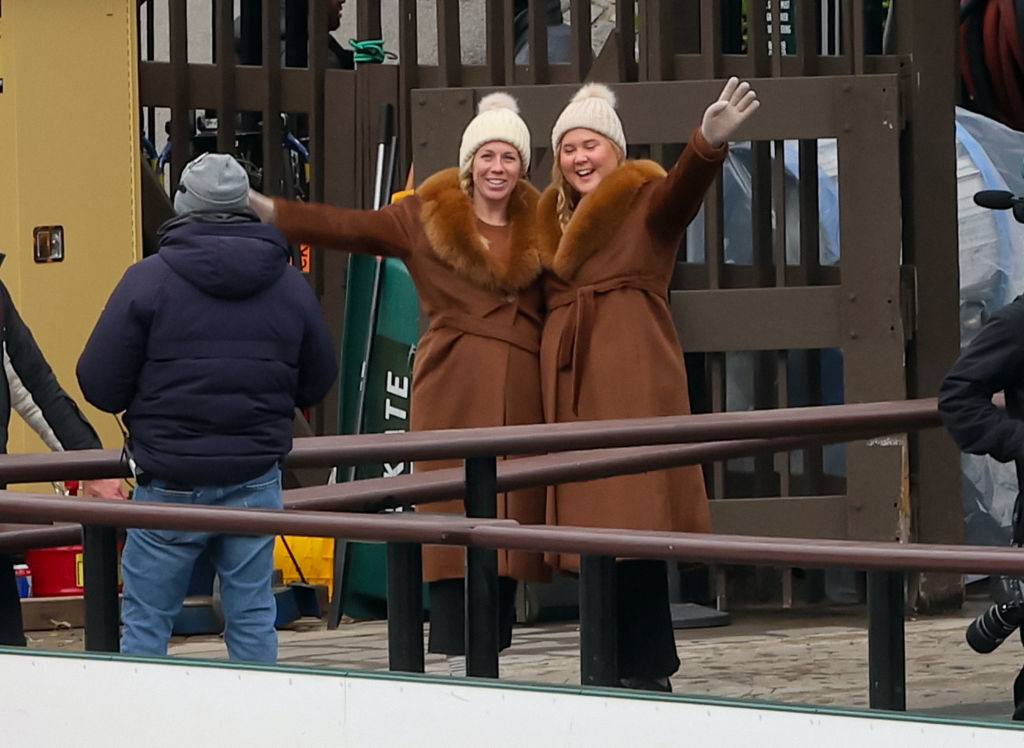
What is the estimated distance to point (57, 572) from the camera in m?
8.05

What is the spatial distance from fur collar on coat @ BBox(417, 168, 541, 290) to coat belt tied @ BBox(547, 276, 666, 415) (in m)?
0.16

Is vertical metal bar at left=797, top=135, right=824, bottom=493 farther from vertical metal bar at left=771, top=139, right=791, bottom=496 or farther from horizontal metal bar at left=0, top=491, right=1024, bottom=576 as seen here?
horizontal metal bar at left=0, top=491, right=1024, bottom=576

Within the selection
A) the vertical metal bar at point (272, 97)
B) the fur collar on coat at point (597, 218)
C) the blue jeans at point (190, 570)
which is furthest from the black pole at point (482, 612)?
the vertical metal bar at point (272, 97)

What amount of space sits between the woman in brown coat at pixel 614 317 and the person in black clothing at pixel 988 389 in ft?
3.16

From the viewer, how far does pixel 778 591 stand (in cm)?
821

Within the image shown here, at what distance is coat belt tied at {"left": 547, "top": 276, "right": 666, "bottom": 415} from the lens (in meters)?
6.18

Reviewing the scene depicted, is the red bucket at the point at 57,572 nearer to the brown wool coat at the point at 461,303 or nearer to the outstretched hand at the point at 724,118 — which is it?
the brown wool coat at the point at 461,303

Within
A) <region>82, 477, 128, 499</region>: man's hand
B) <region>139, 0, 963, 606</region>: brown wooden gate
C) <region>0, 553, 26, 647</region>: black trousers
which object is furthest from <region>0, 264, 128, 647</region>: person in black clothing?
<region>139, 0, 963, 606</region>: brown wooden gate

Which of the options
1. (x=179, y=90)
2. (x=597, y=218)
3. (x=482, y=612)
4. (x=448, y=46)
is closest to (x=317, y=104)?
(x=179, y=90)

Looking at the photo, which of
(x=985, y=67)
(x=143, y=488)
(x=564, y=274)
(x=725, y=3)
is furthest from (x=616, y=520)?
(x=985, y=67)

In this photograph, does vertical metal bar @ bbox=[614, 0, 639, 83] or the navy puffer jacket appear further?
vertical metal bar @ bbox=[614, 0, 639, 83]

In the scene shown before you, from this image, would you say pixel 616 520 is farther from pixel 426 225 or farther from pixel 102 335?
pixel 102 335

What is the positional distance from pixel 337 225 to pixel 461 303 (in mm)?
398

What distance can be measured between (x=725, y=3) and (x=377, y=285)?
2.29 metres
